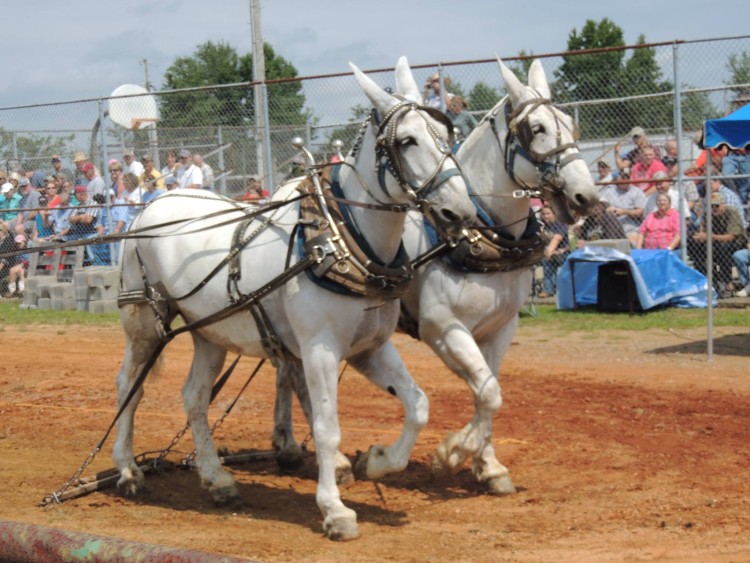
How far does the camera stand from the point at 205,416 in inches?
276

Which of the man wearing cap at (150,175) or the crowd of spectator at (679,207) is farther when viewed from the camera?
the man wearing cap at (150,175)

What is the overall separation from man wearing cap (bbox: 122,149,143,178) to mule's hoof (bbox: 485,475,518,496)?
1151cm

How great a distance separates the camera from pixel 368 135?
591 centimetres

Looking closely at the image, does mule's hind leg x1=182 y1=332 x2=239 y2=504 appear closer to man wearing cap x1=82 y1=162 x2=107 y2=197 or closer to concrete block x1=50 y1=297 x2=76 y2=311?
concrete block x1=50 y1=297 x2=76 y2=311

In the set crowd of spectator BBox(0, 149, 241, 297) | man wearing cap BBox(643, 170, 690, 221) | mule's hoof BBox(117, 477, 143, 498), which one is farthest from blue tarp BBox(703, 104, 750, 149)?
crowd of spectator BBox(0, 149, 241, 297)

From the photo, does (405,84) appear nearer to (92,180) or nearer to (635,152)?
(635,152)

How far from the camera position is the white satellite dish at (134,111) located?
17.0m

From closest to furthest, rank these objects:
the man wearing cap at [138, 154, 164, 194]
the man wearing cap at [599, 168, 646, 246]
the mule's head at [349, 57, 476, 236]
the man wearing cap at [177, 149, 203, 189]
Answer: the mule's head at [349, 57, 476, 236] → the man wearing cap at [599, 168, 646, 246] → the man wearing cap at [177, 149, 203, 189] → the man wearing cap at [138, 154, 164, 194]

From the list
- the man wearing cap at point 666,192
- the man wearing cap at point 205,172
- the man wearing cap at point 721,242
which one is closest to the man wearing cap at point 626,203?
the man wearing cap at point 666,192

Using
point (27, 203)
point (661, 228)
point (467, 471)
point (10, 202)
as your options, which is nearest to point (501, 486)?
point (467, 471)

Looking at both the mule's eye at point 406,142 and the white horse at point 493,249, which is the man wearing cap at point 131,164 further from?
the mule's eye at point 406,142

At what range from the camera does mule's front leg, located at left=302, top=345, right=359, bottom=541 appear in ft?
19.2

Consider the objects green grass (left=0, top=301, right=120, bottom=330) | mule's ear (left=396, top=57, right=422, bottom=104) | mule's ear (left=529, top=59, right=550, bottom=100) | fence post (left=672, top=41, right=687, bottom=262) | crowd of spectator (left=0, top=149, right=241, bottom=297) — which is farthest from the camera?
crowd of spectator (left=0, top=149, right=241, bottom=297)

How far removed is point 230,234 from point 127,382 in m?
1.35
